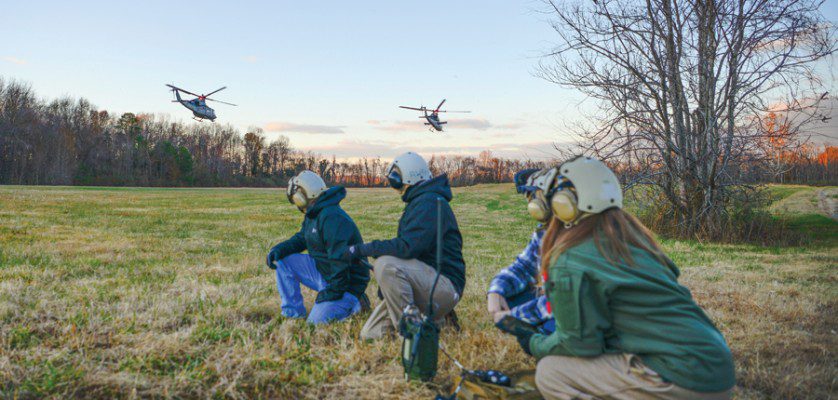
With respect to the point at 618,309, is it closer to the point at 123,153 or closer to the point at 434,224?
the point at 434,224

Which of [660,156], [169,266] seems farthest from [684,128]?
[169,266]

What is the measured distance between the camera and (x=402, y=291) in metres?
5.21

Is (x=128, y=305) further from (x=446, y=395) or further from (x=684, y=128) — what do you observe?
(x=684, y=128)

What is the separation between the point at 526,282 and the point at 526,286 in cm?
9

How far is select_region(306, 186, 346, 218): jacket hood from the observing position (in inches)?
246

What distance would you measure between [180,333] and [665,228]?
1625cm

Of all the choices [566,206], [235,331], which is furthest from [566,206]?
[235,331]

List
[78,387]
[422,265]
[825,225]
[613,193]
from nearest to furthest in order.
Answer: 1. [613,193]
2. [78,387]
3. [422,265]
4. [825,225]

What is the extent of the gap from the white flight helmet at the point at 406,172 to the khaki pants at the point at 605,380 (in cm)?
254

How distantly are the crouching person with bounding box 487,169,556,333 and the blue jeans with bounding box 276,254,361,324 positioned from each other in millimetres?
2321

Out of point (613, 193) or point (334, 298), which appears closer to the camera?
point (613, 193)

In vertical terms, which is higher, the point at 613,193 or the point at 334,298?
the point at 613,193

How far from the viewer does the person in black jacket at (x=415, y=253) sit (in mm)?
5195

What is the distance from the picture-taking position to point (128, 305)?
6492 mm
